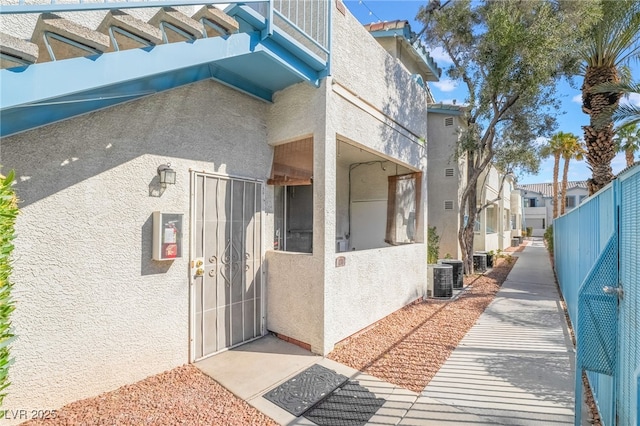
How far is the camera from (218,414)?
11.9ft

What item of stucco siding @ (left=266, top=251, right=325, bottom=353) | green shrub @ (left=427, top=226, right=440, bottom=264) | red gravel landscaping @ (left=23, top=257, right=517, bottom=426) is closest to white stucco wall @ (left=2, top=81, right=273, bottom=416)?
red gravel landscaping @ (left=23, top=257, right=517, bottom=426)

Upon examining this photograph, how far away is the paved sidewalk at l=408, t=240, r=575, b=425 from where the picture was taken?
3680mm

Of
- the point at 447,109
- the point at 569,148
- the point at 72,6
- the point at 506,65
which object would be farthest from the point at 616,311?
the point at 569,148

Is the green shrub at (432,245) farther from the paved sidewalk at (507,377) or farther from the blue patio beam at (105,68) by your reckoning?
the blue patio beam at (105,68)

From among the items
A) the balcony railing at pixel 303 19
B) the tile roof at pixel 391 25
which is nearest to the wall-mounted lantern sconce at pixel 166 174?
the balcony railing at pixel 303 19

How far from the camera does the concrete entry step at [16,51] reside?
Result: 2338 millimetres

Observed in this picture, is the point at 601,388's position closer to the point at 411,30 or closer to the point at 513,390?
the point at 513,390

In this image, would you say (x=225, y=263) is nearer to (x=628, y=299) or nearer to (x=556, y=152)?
(x=628, y=299)

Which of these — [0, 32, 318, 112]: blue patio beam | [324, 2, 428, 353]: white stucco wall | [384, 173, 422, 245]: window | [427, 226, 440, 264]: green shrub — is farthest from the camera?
[427, 226, 440, 264]: green shrub

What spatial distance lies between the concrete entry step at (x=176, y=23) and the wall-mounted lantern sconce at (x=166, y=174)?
66.3 inches

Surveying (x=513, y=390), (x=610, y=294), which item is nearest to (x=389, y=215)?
(x=513, y=390)

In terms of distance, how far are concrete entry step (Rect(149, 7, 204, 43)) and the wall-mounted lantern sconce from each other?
5.53 ft

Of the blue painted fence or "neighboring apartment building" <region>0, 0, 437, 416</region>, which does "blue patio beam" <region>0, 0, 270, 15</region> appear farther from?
the blue painted fence

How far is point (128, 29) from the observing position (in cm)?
310
